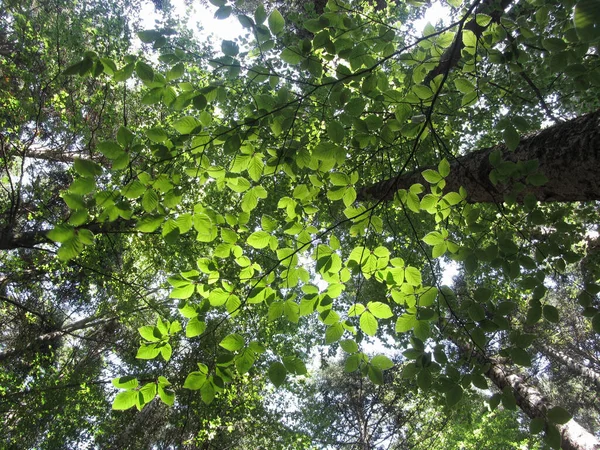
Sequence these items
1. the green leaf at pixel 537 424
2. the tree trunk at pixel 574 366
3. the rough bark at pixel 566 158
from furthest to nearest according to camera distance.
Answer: the tree trunk at pixel 574 366 < the rough bark at pixel 566 158 < the green leaf at pixel 537 424

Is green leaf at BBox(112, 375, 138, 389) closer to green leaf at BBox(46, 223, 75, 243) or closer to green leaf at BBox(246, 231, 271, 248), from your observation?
green leaf at BBox(46, 223, 75, 243)

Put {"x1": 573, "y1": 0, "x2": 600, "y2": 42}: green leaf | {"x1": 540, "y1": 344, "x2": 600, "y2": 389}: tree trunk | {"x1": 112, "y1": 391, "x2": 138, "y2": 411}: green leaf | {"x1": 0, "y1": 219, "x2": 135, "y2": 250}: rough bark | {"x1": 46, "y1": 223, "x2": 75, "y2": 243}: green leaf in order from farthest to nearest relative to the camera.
Answer: {"x1": 540, "y1": 344, "x2": 600, "y2": 389}: tree trunk → {"x1": 0, "y1": 219, "x2": 135, "y2": 250}: rough bark → {"x1": 112, "y1": 391, "x2": 138, "y2": 411}: green leaf → {"x1": 46, "y1": 223, "x2": 75, "y2": 243}: green leaf → {"x1": 573, "y1": 0, "x2": 600, "y2": 42}: green leaf

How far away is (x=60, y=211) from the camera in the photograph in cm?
964

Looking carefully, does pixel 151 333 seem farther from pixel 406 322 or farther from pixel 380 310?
pixel 406 322

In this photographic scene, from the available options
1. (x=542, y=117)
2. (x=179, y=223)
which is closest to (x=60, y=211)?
(x=179, y=223)

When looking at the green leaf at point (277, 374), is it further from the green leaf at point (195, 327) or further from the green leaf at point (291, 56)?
the green leaf at point (291, 56)

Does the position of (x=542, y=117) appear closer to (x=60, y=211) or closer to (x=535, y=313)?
(x=535, y=313)

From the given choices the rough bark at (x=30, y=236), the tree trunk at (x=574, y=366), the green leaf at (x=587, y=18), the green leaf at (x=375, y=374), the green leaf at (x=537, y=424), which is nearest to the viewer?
the green leaf at (x=587, y=18)

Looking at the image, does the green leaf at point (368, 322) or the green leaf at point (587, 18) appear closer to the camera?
the green leaf at point (587, 18)

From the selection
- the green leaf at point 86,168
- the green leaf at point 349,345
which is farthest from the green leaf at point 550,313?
the green leaf at point 86,168

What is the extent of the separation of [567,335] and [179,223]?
62.7 ft

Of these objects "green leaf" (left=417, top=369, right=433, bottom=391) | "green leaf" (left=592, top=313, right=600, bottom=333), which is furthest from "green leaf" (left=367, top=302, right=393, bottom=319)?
"green leaf" (left=592, top=313, right=600, bottom=333)

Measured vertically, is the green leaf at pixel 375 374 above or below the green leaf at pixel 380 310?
below

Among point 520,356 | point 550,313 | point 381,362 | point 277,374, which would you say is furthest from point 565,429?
point 277,374
